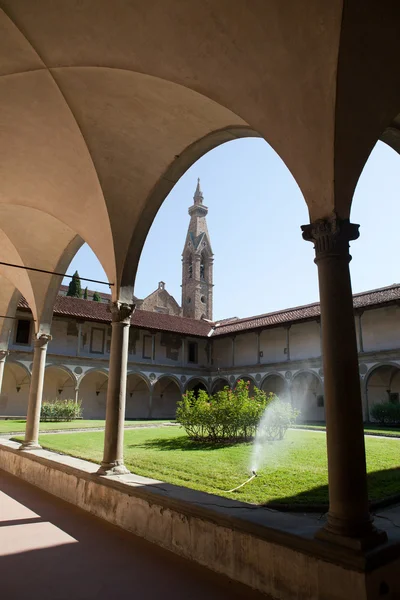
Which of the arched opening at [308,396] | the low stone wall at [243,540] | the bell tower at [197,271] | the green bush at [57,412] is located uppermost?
the bell tower at [197,271]

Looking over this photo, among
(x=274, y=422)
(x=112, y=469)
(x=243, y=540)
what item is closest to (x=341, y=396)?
(x=243, y=540)

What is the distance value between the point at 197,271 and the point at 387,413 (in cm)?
3189

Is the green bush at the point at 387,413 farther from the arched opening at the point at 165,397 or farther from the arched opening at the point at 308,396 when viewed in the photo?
the arched opening at the point at 165,397

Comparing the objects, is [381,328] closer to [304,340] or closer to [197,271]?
[304,340]

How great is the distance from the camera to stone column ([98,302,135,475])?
217 inches

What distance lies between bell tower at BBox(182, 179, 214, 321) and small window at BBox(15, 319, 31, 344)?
24.9 m

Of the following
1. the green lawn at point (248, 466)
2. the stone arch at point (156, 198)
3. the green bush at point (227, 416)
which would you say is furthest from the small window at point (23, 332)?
the stone arch at point (156, 198)

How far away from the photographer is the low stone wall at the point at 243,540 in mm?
2650

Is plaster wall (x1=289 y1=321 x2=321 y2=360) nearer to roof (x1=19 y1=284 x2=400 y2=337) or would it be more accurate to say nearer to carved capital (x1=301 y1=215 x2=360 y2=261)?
roof (x1=19 y1=284 x2=400 y2=337)

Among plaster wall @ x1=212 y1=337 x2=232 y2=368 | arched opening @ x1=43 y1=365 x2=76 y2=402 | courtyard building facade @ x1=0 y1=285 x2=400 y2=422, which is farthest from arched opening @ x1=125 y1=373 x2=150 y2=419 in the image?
plaster wall @ x1=212 y1=337 x2=232 y2=368

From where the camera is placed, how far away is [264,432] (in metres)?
10.4

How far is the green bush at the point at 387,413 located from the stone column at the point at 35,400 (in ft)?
51.0

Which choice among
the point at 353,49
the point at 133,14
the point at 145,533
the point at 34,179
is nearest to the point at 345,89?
the point at 353,49

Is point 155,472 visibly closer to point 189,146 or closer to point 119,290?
point 119,290
